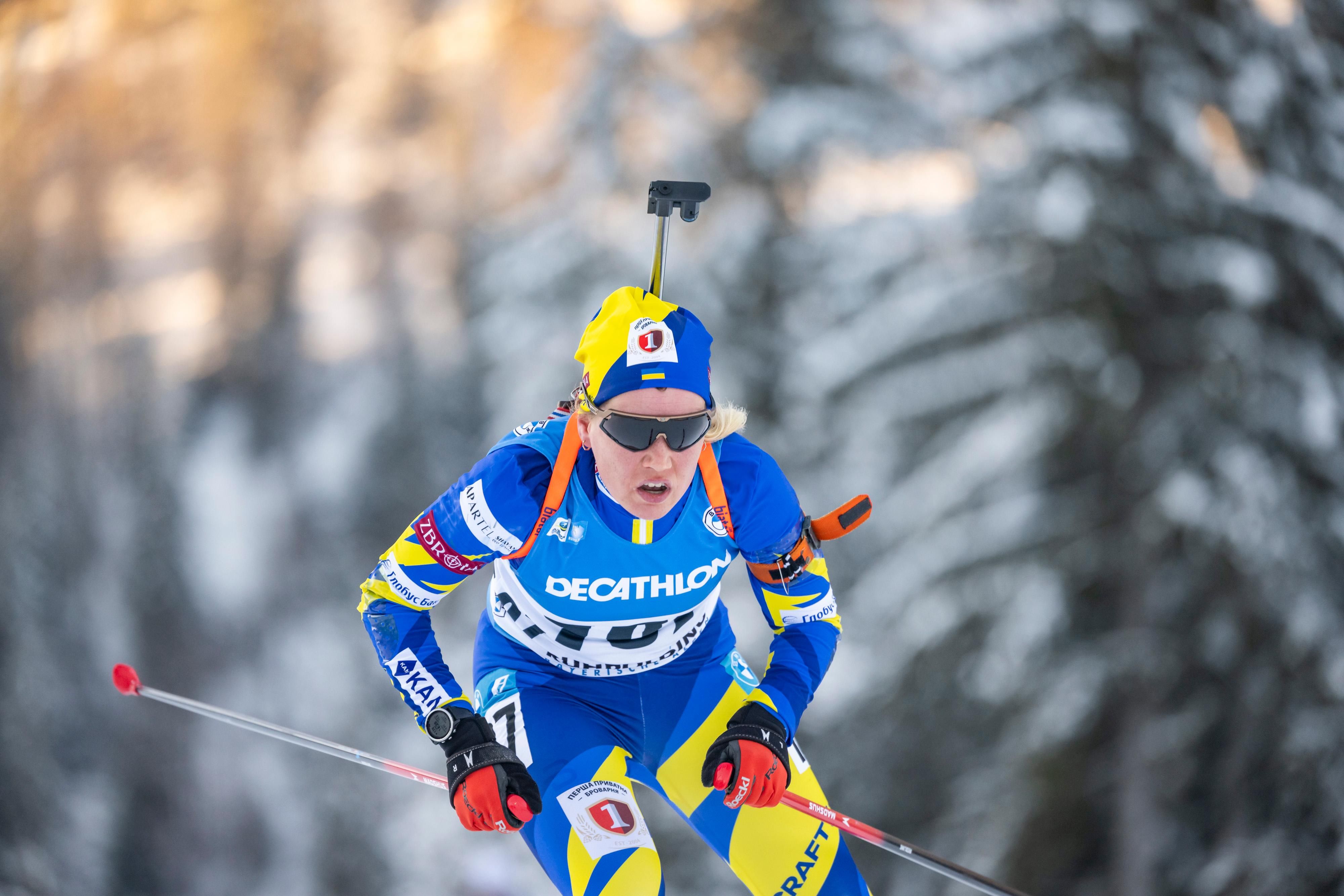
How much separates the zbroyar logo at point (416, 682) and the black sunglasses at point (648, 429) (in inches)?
21.9

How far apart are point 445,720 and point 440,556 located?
28 centimetres

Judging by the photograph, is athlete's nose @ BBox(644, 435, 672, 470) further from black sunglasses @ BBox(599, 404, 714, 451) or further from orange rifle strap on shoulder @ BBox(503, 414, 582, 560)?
orange rifle strap on shoulder @ BBox(503, 414, 582, 560)

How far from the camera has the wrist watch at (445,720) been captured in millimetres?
1471

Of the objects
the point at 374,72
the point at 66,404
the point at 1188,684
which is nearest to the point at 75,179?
the point at 66,404

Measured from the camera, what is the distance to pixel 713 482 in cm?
156

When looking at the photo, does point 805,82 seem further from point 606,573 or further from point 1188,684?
point 1188,684

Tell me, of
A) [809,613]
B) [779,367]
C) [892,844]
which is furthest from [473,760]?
[779,367]

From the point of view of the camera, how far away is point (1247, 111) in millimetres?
2729

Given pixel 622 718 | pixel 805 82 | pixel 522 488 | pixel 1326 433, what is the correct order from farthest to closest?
pixel 1326 433 → pixel 805 82 → pixel 622 718 → pixel 522 488

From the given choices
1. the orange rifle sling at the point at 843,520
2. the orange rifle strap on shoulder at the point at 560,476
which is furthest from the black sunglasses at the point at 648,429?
the orange rifle sling at the point at 843,520

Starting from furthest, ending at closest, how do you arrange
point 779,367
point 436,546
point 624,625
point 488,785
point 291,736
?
point 779,367, point 291,736, point 624,625, point 436,546, point 488,785

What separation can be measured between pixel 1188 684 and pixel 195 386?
3.31 metres

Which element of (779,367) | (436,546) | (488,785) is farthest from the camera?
(779,367)

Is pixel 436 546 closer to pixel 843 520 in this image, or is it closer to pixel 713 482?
pixel 713 482
